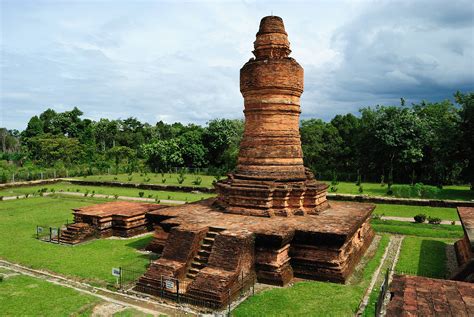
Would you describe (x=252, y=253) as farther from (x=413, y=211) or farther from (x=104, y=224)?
(x=413, y=211)

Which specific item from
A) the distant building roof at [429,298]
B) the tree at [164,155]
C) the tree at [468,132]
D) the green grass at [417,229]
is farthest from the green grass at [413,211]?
the tree at [164,155]

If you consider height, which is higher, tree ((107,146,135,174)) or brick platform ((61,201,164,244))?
tree ((107,146,135,174))

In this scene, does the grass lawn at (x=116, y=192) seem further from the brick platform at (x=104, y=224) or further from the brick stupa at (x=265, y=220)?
the brick stupa at (x=265, y=220)

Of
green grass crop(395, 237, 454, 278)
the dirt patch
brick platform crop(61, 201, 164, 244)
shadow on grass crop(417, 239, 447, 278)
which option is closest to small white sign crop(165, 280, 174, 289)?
the dirt patch

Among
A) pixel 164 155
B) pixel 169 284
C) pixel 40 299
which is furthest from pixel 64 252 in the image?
pixel 164 155

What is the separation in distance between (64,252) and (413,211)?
51.0ft

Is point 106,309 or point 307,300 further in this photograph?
point 307,300

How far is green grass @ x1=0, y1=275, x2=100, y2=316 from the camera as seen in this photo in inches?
291

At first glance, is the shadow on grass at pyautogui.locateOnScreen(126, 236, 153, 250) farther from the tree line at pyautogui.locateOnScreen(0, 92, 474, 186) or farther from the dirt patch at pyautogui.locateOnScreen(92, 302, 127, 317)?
the tree line at pyautogui.locateOnScreen(0, 92, 474, 186)

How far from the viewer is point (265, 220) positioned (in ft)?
35.3

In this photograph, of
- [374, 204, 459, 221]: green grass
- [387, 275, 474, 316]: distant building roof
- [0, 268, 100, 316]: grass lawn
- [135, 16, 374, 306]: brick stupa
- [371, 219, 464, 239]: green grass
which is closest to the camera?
[387, 275, 474, 316]: distant building roof

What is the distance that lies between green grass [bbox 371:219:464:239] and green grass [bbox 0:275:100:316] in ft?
37.1

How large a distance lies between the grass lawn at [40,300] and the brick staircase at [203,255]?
Result: 2.19 meters

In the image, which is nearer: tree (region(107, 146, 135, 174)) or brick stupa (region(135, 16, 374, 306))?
brick stupa (region(135, 16, 374, 306))
